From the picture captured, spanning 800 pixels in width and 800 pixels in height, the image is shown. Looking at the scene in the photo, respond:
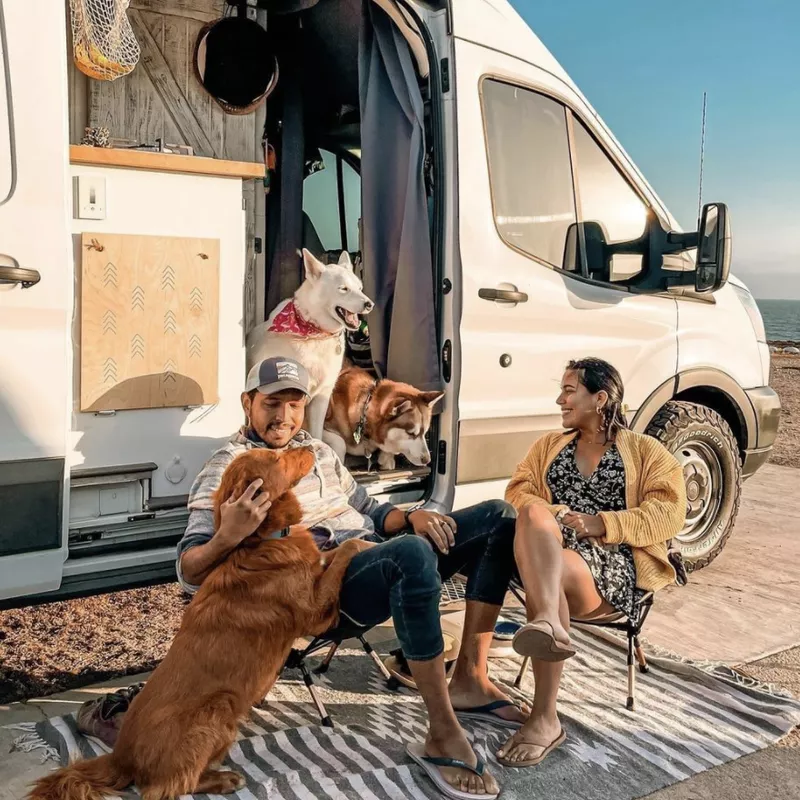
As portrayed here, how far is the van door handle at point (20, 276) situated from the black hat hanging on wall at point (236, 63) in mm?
1351

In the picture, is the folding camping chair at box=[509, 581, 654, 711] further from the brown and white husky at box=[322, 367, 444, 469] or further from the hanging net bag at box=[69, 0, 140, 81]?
the hanging net bag at box=[69, 0, 140, 81]

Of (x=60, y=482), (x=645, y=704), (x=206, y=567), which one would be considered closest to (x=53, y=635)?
(x=60, y=482)

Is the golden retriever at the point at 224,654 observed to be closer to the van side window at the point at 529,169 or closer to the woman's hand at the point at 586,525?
the woman's hand at the point at 586,525

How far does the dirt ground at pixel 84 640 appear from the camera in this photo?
321cm

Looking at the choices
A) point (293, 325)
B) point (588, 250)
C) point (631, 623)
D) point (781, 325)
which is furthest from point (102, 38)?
point (781, 325)

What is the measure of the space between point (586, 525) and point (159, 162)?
1.82 m

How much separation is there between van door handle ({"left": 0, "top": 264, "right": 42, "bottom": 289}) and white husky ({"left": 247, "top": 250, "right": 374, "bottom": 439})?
51.6 inches

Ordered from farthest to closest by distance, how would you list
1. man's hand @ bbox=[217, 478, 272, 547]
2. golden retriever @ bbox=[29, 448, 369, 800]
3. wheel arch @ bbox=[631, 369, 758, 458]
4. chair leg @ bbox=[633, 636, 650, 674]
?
wheel arch @ bbox=[631, 369, 758, 458], chair leg @ bbox=[633, 636, 650, 674], man's hand @ bbox=[217, 478, 272, 547], golden retriever @ bbox=[29, 448, 369, 800]

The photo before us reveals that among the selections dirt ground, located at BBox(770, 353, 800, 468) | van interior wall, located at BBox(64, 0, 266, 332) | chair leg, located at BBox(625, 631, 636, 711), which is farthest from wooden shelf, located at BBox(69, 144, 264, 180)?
dirt ground, located at BBox(770, 353, 800, 468)

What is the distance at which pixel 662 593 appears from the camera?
165 inches

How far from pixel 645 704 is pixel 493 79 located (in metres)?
2.51

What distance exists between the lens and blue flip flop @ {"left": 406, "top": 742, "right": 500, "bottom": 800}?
2.32 metres

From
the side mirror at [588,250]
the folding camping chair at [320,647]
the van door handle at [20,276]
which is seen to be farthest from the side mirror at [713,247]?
the van door handle at [20,276]

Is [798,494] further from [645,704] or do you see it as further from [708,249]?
[645,704]
